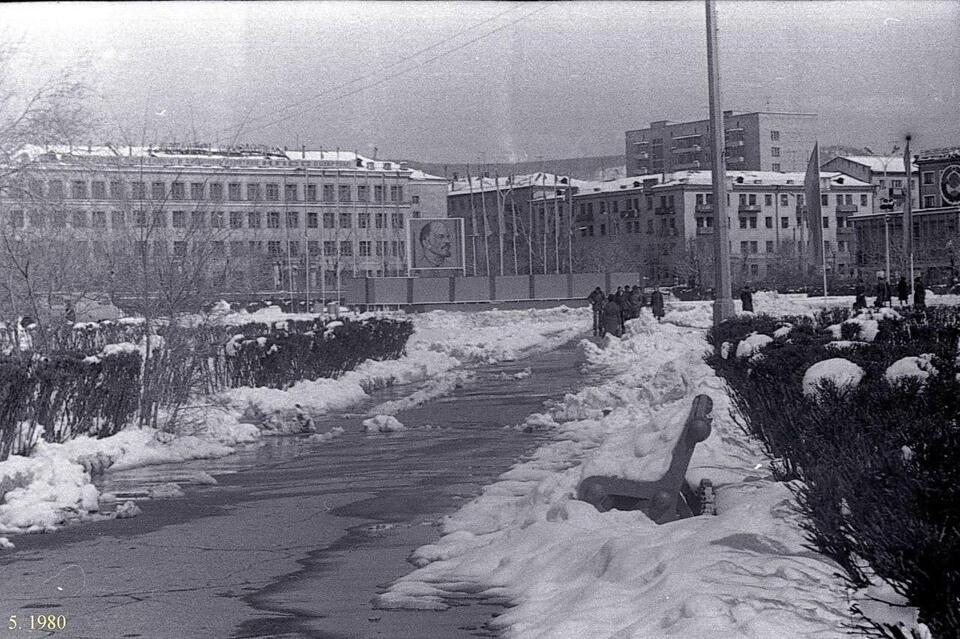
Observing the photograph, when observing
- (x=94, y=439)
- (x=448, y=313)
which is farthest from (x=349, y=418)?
(x=448, y=313)

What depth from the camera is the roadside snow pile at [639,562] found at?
651 centimetres

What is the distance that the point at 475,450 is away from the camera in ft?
53.5

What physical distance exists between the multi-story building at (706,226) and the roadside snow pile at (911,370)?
7511 centimetres

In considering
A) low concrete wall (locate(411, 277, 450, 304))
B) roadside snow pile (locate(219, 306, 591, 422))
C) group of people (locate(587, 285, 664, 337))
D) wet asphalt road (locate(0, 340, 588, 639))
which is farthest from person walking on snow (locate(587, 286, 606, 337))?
wet asphalt road (locate(0, 340, 588, 639))

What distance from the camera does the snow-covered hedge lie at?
4.44 metres

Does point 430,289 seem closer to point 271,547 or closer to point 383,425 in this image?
point 383,425

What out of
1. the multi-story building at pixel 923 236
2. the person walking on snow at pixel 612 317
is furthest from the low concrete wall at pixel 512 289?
the person walking on snow at pixel 612 317

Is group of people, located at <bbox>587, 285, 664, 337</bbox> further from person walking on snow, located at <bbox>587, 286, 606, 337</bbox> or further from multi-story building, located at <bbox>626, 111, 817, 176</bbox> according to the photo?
multi-story building, located at <bbox>626, 111, 817, 176</bbox>

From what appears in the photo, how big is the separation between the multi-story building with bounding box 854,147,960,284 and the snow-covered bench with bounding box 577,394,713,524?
49.1 metres

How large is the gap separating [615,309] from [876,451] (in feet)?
116

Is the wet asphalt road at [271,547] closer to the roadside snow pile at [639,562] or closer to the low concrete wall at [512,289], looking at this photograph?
the roadside snow pile at [639,562]

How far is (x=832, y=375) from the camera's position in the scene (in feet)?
27.6

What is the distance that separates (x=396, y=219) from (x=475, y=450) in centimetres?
7544

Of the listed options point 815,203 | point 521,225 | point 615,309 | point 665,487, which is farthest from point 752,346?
point 521,225
